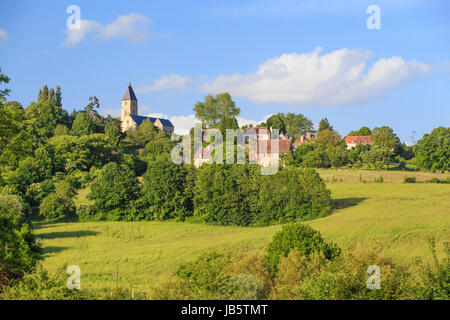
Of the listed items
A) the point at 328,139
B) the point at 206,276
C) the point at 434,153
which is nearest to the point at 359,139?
the point at 328,139

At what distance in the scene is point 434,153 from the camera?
288 ft

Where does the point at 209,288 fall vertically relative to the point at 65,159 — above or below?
below

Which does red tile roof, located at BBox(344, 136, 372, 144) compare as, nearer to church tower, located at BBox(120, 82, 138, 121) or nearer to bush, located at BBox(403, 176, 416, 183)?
bush, located at BBox(403, 176, 416, 183)

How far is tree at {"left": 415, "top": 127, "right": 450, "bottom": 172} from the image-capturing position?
8783cm

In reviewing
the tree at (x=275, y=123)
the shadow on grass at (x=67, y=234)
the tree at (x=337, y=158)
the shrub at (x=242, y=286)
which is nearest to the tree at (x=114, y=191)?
the shadow on grass at (x=67, y=234)

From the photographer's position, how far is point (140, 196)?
63.8 meters

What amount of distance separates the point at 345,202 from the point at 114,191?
2899cm

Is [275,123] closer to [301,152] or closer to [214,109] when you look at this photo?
[214,109]

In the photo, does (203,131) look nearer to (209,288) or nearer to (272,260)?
(272,260)

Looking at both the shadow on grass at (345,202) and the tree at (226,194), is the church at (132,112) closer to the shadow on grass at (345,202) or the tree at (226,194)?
the tree at (226,194)

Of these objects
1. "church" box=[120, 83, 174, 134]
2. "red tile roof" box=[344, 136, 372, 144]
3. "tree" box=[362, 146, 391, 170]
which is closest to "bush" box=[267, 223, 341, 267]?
"tree" box=[362, 146, 391, 170]

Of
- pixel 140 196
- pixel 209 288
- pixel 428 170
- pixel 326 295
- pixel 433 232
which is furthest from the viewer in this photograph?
pixel 428 170

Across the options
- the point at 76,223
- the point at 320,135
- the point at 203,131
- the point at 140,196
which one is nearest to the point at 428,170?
the point at 320,135
